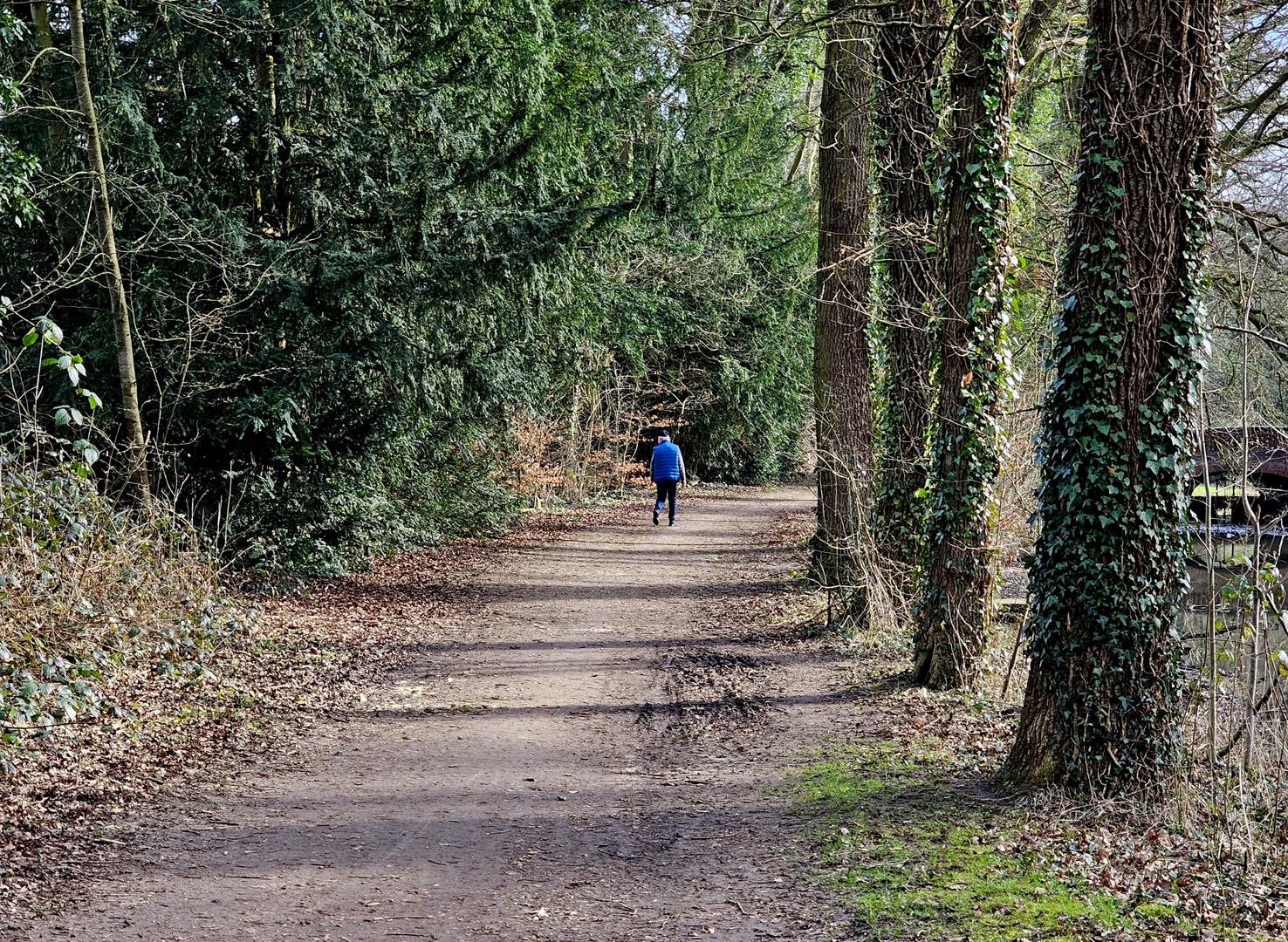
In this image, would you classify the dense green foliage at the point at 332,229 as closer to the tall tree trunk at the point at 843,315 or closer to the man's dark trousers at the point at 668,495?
the tall tree trunk at the point at 843,315

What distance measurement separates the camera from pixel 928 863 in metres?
5.18

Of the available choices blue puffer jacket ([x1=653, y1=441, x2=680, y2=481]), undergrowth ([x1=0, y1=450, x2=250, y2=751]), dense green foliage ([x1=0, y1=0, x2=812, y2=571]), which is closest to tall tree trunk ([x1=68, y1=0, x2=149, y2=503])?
dense green foliage ([x1=0, y1=0, x2=812, y2=571])

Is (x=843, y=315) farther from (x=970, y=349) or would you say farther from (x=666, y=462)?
(x=666, y=462)

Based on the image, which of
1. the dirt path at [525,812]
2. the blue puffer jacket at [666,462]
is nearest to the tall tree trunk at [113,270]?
the dirt path at [525,812]

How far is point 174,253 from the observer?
11.6 meters

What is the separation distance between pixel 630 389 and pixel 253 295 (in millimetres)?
17566

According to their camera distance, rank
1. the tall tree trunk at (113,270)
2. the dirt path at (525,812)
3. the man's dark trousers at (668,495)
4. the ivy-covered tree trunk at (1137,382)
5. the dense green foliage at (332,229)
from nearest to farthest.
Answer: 1. the dirt path at (525,812)
2. the ivy-covered tree trunk at (1137,382)
3. the tall tree trunk at (113,270)
4. the dense green foliage at (332,229)
5. the man's dark trousers at (668,495)

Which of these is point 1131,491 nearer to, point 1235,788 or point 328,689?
point 1235,788

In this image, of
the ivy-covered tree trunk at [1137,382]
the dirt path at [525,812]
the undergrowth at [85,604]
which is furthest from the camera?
the undergrowth at [85,604]

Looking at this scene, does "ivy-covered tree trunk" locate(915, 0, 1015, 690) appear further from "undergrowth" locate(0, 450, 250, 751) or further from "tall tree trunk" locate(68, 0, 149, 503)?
"tall tree trunk" locate(68, 0, 149, 503)

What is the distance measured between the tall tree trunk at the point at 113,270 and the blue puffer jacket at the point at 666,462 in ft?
38.7

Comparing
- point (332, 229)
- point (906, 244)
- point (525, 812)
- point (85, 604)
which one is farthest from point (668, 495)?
point (525, 812)

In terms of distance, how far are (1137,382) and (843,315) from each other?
682cm

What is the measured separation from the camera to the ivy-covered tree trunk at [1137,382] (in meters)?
5.69
